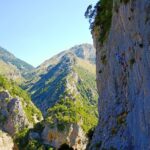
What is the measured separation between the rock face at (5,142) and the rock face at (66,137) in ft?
39.2

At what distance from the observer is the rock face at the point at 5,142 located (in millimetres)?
143500

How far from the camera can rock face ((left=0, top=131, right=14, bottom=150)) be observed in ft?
471

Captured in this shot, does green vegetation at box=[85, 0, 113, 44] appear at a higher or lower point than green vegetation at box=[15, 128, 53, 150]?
higher

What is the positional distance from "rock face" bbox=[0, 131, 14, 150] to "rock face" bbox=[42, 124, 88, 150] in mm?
11941

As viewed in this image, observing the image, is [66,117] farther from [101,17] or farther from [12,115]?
[101,17]

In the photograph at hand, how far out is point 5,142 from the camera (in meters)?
146

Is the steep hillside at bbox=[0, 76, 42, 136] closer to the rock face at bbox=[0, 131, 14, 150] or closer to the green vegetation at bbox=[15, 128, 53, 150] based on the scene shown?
the green vegetation at bbox=[15, 128, 53, 150]

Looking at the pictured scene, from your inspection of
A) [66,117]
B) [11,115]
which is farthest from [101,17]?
[11,115]

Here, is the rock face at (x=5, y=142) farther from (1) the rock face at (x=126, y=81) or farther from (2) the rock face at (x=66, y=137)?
(1) the rock face at (x=126, y=81)

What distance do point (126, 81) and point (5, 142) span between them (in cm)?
10778

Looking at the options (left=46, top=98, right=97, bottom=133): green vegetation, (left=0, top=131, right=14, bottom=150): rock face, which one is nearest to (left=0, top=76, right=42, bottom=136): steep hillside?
(left=0, top=131, right=14, bottom=150): rock face

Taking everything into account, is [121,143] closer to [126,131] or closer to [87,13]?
[126,131]

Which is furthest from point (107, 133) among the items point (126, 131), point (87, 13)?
point (87, 13)

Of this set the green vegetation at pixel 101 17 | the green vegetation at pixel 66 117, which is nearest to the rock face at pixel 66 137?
the green vegetation at pixel 66 117
